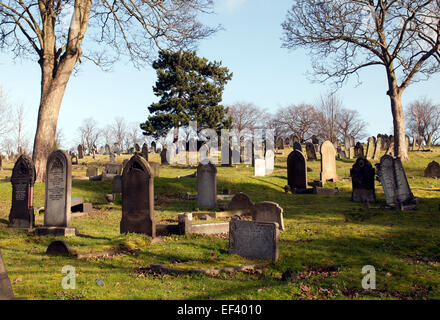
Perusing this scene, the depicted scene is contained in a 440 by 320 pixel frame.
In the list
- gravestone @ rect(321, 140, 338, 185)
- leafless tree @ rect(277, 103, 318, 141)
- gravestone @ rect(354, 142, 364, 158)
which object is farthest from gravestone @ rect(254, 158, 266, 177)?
leafless tree @ rect(277, 103, 318, 141)

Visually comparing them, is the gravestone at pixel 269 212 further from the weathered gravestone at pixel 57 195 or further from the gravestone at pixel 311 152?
the gravestone at pixel 311 152

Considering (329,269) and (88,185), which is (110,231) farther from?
(88,185)

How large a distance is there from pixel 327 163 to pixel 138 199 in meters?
12.3

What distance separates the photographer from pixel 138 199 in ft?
31.1

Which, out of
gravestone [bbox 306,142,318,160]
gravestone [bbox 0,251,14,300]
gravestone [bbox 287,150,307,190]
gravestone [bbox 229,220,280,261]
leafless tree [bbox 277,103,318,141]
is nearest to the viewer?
gravestone [bbox 0,251,14,300]

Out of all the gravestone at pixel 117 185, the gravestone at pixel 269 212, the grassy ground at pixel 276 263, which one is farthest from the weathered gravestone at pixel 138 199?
the gravestone at pixel 117 185

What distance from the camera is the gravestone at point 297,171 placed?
17.7 meters

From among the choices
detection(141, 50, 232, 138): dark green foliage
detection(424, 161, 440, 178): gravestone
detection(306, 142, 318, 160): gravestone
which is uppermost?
detection(141, 50, 232, 138): dark green foliage

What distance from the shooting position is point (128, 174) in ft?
31.7

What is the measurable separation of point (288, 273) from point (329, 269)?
3.87 feet

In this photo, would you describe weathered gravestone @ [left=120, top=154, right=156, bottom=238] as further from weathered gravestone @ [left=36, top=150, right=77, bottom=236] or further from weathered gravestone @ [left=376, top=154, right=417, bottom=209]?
weathered gravestone @ [left=376, top=154, right=417, bottom=209]

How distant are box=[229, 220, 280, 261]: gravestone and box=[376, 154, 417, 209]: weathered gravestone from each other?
738 cm

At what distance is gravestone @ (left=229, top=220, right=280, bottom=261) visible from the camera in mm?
7281
